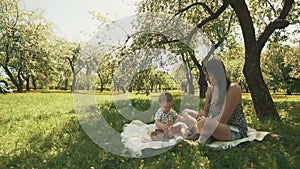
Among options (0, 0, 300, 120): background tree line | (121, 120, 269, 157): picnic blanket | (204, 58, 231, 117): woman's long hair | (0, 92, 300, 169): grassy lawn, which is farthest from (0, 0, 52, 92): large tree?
(204, 58, 231, 117): woman's long hair

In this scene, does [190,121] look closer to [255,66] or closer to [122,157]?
[122,157]

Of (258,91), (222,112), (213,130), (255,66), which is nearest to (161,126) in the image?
(213,130)

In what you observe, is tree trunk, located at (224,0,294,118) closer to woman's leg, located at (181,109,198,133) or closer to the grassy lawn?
the grassy lawn

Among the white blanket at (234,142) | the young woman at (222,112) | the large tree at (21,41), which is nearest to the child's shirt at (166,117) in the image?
the young woman at (222,112)

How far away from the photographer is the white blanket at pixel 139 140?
4.43 m

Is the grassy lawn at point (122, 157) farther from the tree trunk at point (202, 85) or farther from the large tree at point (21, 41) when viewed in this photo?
the large tree at point (21, 41)

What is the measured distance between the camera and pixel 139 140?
4.95m

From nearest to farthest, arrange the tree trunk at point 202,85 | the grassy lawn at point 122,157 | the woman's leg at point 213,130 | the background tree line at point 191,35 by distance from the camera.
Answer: the grassy lawn at point 122,157
the woman's leg at point 213,130
the background tree line at point 191,35
the tree trunk at point 202,85

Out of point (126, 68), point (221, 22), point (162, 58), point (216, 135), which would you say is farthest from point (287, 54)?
point (216, 135)

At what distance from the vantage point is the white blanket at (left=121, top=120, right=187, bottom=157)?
4430 millimetres

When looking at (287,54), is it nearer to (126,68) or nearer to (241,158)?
(126,68)

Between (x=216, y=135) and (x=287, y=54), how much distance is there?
29945 millimetres

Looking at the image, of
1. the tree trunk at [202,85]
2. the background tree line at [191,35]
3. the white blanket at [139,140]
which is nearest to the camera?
the white blanket at [139,140]

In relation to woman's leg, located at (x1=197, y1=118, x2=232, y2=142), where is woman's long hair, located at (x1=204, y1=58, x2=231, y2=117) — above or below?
above
